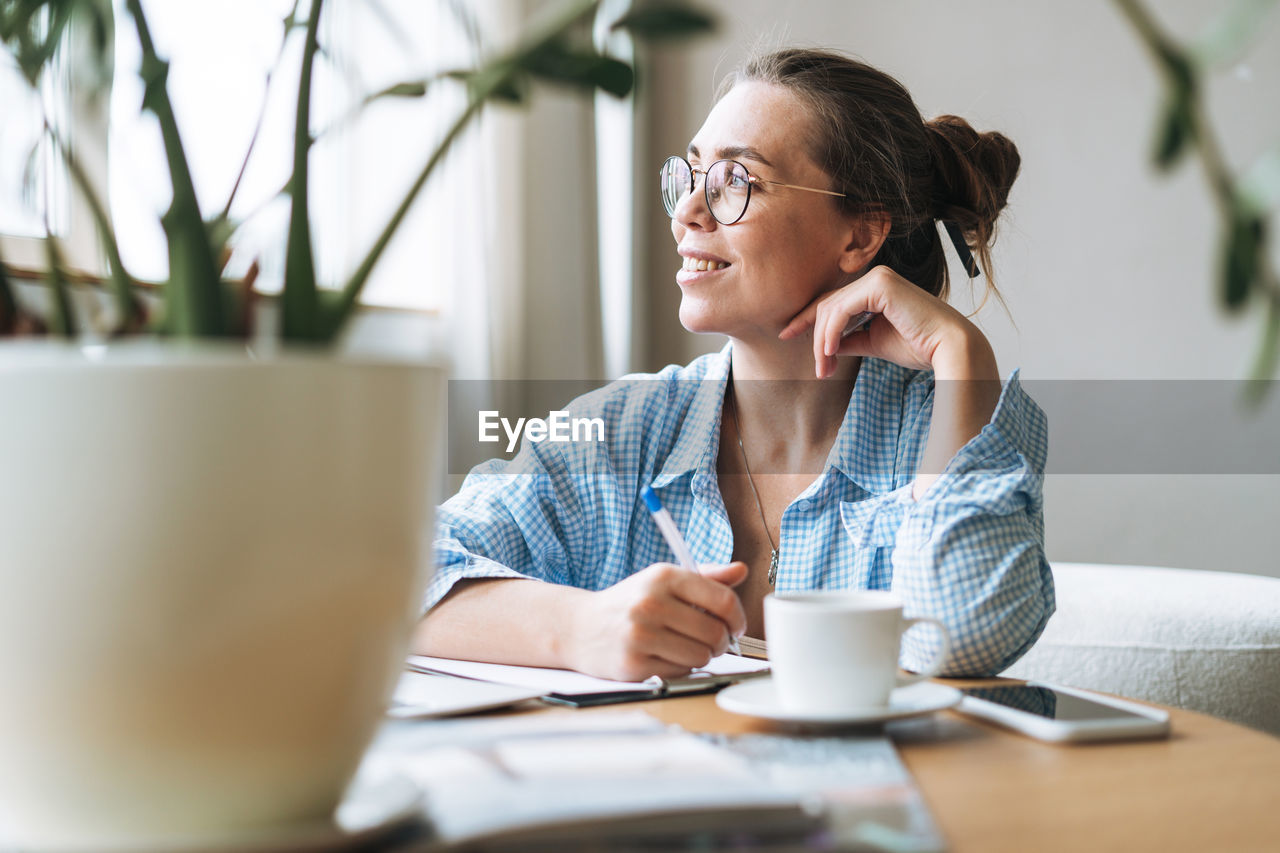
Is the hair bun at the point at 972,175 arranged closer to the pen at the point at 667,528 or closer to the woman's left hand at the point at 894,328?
the woman's left hand at the point at 894,328

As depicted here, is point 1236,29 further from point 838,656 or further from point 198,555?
point 838,656

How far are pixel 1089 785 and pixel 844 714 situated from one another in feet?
0.41

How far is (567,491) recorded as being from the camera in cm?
133

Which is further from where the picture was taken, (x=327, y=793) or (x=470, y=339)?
(x=470, y=339)

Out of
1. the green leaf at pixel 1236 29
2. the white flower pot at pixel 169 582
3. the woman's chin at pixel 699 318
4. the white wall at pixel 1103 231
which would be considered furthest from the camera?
the white wall at pixel 1103 231

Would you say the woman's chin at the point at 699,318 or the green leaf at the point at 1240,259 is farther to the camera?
the woman's chin at the point at 699,318

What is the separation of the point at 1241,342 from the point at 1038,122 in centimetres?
68

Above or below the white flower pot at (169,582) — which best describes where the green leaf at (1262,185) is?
above

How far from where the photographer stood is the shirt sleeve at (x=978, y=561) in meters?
0.91

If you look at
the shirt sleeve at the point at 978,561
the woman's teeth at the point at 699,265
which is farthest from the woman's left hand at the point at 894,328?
the woman's teeth at the point at 699,265

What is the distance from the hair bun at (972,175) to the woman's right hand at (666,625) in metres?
0.96

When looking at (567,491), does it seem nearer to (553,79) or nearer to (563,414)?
(563,414)

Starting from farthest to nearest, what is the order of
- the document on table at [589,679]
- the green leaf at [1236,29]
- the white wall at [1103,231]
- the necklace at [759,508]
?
the white wall at [1103,231], the necklace at [759,508], the document on table at [589,679], the green leaf at [1236,29]

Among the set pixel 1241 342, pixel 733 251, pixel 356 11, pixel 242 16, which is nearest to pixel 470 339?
pixel 356 11
